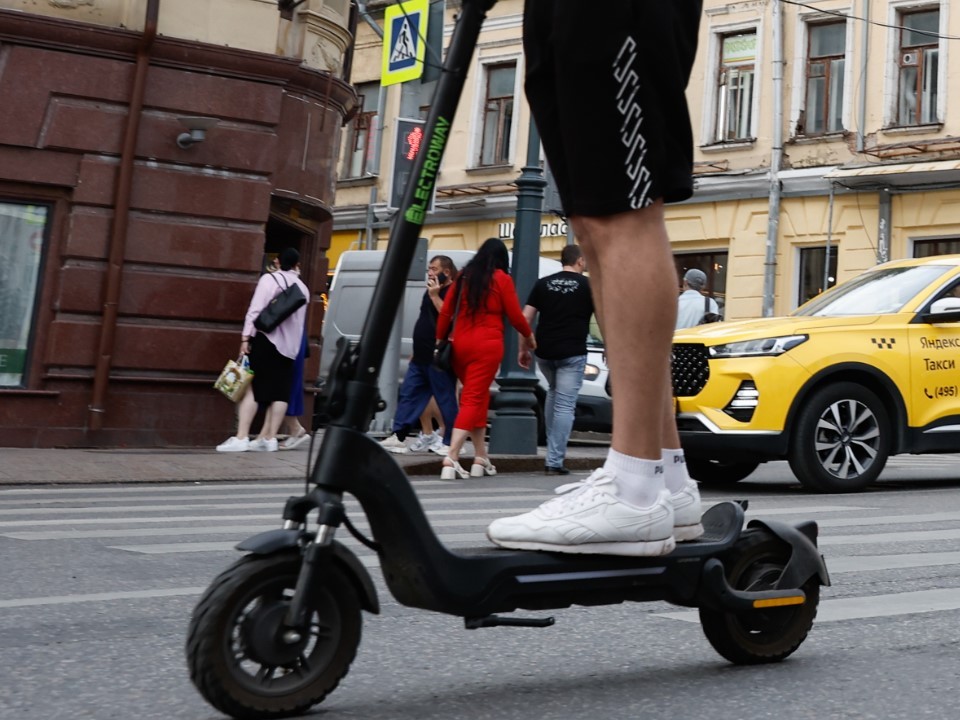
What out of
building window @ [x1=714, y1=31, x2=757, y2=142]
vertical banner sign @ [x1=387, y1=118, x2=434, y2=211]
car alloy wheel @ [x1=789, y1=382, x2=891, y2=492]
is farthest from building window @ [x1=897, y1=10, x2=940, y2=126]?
car alloy wheel @ [x1=789, y1=382, x2=891, y2=492]

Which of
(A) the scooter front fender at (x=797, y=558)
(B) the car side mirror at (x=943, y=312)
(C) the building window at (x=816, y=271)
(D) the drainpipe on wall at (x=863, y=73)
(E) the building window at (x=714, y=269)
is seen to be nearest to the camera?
(A) the scooter front fender at (x=797, y=558)

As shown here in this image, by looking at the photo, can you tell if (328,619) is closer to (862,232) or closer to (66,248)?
(66,248)

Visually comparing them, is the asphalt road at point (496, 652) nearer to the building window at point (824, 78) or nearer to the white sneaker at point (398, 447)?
the white sneaker at point (398, 447)

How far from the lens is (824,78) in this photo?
28.4 meters

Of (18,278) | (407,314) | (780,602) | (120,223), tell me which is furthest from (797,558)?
(407,314)

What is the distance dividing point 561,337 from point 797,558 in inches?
349

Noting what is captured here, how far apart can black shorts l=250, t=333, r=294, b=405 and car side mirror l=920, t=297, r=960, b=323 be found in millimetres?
5621

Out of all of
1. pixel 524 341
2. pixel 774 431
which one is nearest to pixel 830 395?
pixel 774 431

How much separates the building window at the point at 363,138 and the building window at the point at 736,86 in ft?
30.3

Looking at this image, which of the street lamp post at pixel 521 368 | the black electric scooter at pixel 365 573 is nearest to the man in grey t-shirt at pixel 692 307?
the street lamp post at pixel 521 368

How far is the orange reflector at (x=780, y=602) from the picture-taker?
11.9ft

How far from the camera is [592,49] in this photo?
3266mm

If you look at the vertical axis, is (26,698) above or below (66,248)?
below

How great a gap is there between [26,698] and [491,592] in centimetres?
100
